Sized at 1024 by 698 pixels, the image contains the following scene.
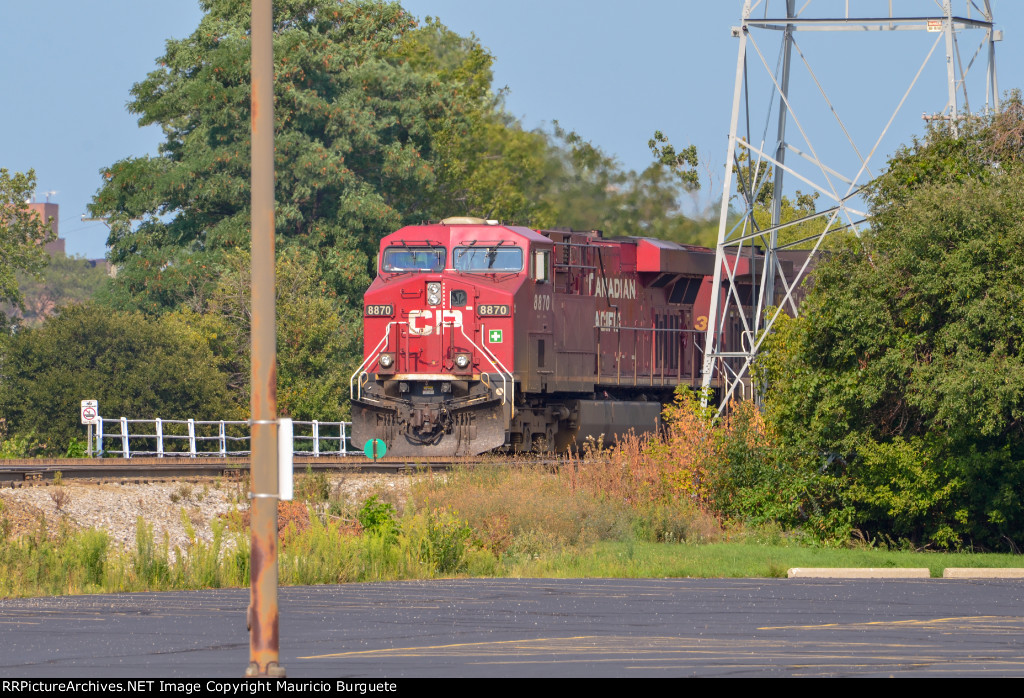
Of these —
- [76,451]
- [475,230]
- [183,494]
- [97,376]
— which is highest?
[475,230]

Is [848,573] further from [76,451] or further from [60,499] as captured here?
[76,451]

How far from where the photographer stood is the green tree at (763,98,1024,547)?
70.5 feet

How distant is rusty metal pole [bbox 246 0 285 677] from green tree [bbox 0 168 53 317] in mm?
42673

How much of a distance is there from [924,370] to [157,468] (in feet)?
43.9

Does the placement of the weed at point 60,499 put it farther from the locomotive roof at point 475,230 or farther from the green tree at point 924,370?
the green tree at point 924,370

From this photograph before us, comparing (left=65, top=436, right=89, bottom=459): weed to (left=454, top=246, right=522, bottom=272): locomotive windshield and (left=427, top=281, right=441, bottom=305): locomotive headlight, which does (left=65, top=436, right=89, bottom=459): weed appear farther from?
(left=454, top=246, right=522, bottom=272): locomotive windshield

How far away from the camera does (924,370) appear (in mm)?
21766

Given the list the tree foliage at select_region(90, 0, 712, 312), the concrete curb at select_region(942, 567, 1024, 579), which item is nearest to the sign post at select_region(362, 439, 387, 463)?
the concrete curb at select_region(942, 567, 1024, 579)

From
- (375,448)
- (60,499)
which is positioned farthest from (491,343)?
→ (60,499)

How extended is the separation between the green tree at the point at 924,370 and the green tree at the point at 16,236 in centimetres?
3363

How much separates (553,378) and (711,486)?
593cm

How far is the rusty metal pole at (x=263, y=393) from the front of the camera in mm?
9391

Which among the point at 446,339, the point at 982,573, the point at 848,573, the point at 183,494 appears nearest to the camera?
the point at 848,573

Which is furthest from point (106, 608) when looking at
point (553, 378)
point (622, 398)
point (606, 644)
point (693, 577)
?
point (622, 398)
